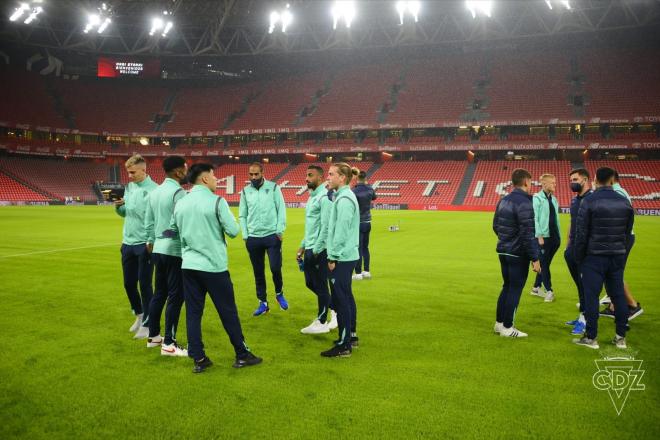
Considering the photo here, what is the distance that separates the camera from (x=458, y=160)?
53281mm

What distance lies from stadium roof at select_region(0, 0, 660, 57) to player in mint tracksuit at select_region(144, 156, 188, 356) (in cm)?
4405

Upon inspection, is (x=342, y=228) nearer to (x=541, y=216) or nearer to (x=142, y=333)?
(x=142, y=333)

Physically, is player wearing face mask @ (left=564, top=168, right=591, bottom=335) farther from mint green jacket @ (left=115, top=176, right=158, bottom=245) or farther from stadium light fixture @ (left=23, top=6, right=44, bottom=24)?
stadium light fixture @ (left=23, top=6, right=44, bottom=24)

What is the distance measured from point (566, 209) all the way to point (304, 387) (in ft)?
128

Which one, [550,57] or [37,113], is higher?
[550,57]

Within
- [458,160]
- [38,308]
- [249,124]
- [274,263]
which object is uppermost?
[249,124]

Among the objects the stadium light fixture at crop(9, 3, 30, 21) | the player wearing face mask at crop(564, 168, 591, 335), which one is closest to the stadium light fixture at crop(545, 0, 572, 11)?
the player wearing face mask at crop(564, 168, 591, 335)

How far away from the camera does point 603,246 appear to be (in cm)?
537

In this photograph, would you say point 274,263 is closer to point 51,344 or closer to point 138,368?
point 138,368

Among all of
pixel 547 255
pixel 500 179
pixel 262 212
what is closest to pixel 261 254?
pixel 262 212

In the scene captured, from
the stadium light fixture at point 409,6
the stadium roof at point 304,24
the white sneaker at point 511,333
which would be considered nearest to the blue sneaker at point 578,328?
the white sneaker at point 511,333

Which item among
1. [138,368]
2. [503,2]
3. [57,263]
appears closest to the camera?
[138,368]

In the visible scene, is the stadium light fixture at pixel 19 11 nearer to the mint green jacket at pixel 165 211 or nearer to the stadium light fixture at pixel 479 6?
the stadium light fixture at pixel 479 6

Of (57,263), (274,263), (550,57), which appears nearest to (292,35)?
(550,57)
